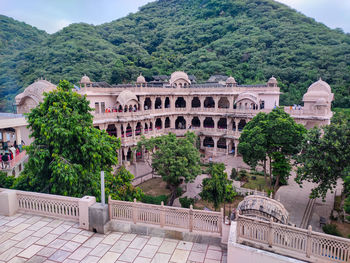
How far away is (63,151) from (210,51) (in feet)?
167

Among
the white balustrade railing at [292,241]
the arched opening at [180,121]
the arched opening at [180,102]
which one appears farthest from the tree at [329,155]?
the arched opening at [180,102]

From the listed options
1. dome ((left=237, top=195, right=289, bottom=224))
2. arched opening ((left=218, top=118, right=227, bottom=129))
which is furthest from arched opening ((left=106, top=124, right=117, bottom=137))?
dome ((left=237, top=195, right=289, bottom=224))

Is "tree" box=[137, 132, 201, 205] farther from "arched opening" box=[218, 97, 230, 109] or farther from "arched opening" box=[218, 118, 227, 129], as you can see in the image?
"arched opening" box=[218, 97, 230, 109]

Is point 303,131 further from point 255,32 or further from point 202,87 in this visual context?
point 255,32

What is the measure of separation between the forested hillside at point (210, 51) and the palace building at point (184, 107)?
41.2ft

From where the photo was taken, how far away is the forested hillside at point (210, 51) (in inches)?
1736

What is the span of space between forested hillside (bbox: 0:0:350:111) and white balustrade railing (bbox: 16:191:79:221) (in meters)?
37.2

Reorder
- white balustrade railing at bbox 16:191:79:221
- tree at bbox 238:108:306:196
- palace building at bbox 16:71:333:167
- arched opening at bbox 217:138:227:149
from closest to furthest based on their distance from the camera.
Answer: white balustrade railing at bbox 16:191:79:221 < tree at bbox 238:108:306:196 < palace building at bbox 16:71:333:167 < arched opening at bbox 217:138:227:149

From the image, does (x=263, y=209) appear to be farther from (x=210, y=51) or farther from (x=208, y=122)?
(x=210, y=51)

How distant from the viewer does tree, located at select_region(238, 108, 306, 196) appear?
61.1 feet

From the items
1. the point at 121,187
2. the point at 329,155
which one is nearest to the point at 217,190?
the point at 121,187

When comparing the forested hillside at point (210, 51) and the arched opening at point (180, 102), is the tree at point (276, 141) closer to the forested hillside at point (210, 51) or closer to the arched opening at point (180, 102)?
the arched opening at point (180, 102)

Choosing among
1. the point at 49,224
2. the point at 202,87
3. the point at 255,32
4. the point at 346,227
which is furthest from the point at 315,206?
the point at 255,32

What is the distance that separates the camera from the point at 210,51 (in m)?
57.3
